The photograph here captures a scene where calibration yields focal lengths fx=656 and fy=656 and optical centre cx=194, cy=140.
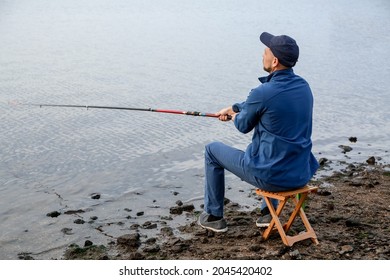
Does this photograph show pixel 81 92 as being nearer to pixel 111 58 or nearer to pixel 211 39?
pixel 111 58

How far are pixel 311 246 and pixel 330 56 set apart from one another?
1785 cm

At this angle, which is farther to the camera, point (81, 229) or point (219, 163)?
point (81, 229)

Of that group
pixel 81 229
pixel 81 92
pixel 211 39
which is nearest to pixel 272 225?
pixel 81 229

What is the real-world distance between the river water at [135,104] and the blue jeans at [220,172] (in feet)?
4.37

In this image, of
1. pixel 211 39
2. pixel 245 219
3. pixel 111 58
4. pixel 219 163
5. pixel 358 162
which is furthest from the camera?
pixel 211 39

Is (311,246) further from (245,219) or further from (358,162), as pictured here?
(358,162)

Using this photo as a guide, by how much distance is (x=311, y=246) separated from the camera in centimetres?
630

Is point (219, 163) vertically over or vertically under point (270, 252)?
over

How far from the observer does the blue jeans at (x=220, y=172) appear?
6.21 meters

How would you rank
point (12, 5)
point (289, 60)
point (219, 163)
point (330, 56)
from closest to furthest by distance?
point (289, 60) < point (219, 163) < point (330, 56) < point (12, 5)

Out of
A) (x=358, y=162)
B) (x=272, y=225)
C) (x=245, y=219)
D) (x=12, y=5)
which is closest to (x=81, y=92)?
(x=358, y=162)

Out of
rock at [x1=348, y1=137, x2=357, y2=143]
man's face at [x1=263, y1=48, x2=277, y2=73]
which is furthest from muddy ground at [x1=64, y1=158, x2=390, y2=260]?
rock at [x1=348, y1=137, x2=357, y2=143]

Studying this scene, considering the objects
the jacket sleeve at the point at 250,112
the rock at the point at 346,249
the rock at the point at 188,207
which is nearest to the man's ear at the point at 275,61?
the jacket sleeve at the point at 250,112

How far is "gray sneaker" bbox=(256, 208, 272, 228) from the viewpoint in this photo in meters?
6.95
